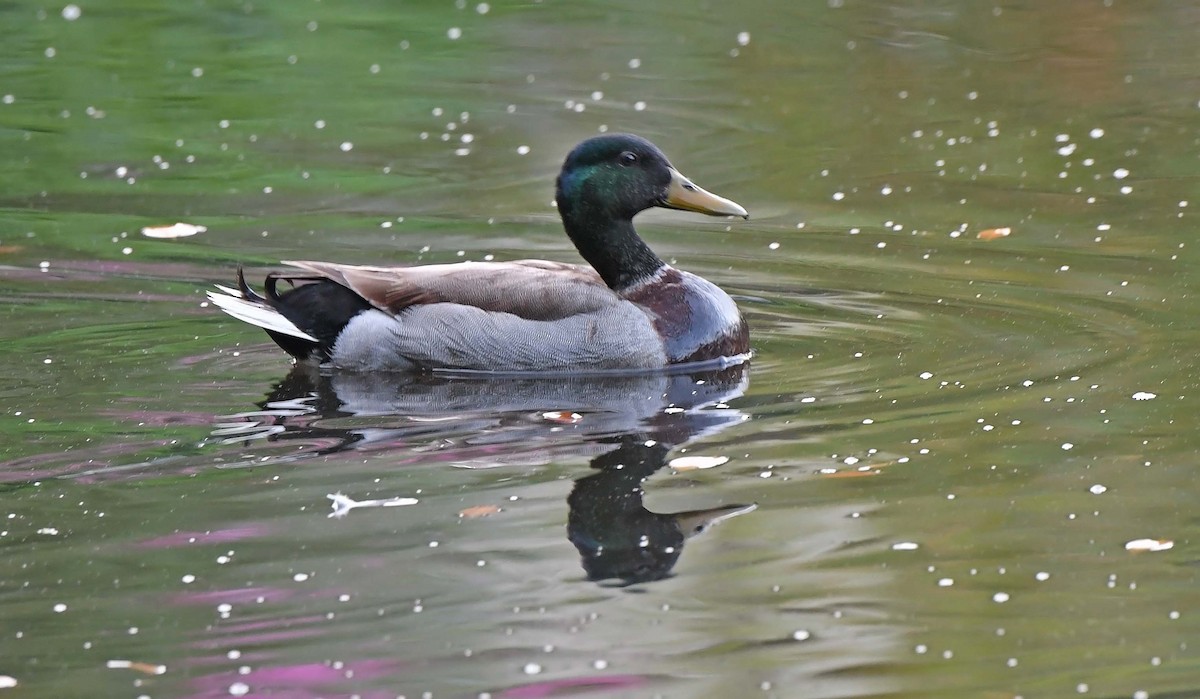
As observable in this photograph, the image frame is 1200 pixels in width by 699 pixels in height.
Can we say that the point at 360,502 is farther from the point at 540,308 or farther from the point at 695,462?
the point at 540,308

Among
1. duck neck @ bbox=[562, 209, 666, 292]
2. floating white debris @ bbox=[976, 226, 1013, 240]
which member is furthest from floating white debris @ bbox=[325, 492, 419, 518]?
floating white debris @ bbox=[976, 226, 1013, 240]

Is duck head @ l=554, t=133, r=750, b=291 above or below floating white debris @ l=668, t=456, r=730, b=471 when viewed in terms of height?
above

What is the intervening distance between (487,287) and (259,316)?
112cm

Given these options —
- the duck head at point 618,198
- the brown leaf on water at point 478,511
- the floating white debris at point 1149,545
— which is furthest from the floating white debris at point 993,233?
the brown leaf on water at point 478,511

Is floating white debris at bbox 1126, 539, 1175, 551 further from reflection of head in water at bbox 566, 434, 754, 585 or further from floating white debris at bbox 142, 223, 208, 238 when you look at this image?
floating white debris at bbox 142, 223, 208, 238

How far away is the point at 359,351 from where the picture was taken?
894 centimetres

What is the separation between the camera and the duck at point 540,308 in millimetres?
8781

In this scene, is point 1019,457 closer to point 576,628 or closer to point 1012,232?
point 576,628

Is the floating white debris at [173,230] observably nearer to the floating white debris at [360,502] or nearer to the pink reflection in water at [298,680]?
the floating white debris at [360,502]

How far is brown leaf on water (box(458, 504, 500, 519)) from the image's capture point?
258 inches

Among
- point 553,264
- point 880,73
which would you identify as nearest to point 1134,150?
point 880,73

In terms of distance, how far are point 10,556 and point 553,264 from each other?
360 cm

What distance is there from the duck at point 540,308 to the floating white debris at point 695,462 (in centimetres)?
161

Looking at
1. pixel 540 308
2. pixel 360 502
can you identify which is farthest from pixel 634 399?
pixel 360 502
